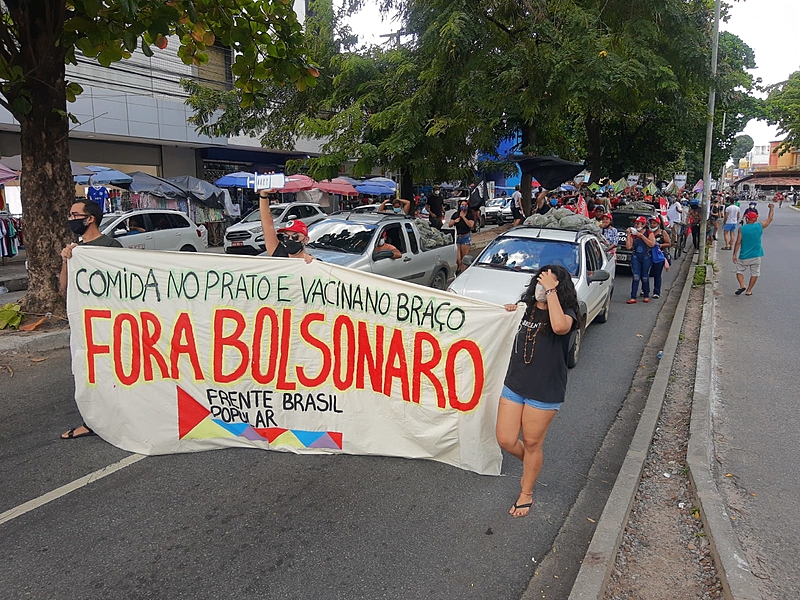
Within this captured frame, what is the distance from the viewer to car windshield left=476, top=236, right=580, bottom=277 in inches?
337

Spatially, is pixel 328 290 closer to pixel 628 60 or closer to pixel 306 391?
pixel 306 391

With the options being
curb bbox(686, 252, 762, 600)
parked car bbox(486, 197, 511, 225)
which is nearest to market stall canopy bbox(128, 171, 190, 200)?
curb bbox(686, 252, 762, 600)

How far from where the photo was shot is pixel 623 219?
16672 millimetres

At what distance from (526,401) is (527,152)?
14.7 metres

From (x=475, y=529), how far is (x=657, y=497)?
1.53 meters

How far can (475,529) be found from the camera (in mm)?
3902

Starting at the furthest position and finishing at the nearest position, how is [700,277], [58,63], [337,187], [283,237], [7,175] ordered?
[337,187] → [7,175] → [700,277] → [58,63] → [283,237]

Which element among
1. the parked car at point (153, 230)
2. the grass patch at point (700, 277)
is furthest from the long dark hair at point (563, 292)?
the parked car at point (153, 230)

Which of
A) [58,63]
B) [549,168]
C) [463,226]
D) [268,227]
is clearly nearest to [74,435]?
[268,227]

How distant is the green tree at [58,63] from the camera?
7.68 metres

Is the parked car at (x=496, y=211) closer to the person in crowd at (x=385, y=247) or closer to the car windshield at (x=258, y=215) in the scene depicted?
the car windshield at (x=258, y=215)

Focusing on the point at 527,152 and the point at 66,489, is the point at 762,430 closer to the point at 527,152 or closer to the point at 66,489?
the point at 66,489

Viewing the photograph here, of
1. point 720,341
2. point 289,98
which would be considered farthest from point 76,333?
point 289,98

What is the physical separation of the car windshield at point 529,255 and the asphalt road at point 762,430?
2363 millimetres
